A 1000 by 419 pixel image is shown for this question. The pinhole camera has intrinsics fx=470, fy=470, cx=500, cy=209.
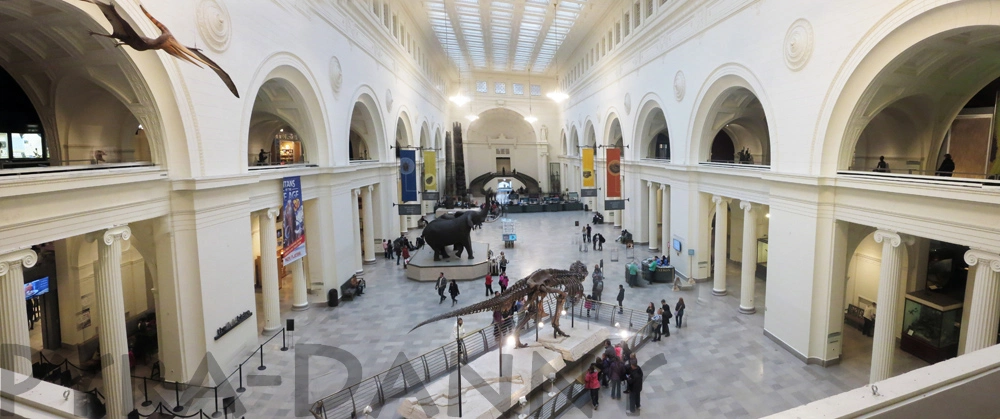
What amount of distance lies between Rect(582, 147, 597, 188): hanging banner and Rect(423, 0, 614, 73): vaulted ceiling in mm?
6788

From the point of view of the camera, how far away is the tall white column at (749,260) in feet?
41.8

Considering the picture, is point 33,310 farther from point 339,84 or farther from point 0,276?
point 339,84

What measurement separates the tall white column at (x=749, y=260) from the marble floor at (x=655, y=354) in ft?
1.15

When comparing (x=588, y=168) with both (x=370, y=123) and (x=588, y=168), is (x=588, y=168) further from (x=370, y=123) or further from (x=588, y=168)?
(x=370, y=123)

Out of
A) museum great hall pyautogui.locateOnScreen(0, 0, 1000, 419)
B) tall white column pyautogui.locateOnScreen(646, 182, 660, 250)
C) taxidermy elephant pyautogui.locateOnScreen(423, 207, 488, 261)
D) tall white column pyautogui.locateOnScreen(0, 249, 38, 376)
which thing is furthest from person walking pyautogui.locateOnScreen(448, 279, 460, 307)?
tall white column pyautogui.locateOnScreen(646, 182, 660, 250)

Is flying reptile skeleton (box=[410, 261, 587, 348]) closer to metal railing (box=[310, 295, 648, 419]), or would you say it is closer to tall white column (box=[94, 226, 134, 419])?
metal railing (box=[310, 295, 648, 419])

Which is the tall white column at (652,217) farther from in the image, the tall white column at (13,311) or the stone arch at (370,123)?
the tall white column at (13,311)

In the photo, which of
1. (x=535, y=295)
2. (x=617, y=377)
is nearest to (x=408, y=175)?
(x=535, y=295)

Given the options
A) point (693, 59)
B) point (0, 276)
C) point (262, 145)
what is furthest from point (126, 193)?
point (262, 145)

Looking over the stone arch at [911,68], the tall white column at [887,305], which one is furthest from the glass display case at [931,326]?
the stone arch at [911,68]

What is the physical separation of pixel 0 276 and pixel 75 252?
5.63 metres

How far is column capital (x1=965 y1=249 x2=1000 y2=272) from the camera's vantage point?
6742 millimetres

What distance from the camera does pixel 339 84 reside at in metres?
14.5

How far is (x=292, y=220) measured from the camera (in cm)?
1200
